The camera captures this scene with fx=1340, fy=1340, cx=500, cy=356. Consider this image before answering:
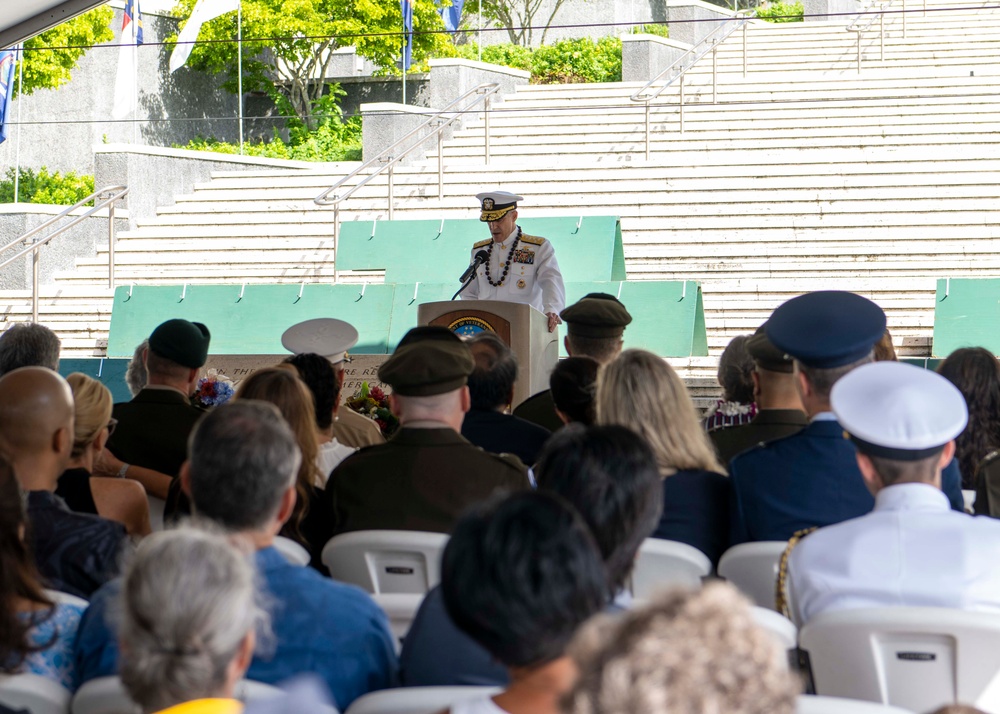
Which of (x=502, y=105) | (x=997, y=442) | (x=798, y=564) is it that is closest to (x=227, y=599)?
(x=798, y=564)

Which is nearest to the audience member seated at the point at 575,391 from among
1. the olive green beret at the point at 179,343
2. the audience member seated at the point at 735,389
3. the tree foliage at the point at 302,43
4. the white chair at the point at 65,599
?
the audience member seated at the point at 735,389

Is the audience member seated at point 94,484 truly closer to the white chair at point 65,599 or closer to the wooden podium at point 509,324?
the white chair at point 65,599

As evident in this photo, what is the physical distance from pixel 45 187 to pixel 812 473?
20438 mm

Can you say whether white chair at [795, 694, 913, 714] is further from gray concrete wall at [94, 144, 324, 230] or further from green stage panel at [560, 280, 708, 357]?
gray concrete wall at [94, 144, 324, 230]

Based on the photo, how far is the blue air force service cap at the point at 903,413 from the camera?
2.66m

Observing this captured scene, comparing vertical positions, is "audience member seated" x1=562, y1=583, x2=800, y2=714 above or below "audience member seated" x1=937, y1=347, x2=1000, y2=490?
above

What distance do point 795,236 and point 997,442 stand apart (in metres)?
8.53

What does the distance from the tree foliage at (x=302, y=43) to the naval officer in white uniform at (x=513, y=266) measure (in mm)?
13199

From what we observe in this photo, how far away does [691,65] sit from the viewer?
1631cm

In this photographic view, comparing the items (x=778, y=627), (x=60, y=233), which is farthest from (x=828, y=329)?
(x=60, y=233)

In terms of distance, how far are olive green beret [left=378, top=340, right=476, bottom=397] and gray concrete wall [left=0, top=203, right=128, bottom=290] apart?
11.3 metres

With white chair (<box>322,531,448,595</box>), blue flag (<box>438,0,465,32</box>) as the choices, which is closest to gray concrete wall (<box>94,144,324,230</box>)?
blue flag (<box>438,0,465,32</box>)

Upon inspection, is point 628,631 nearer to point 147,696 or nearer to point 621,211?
point 147,696

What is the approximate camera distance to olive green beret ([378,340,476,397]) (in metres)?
3.64
